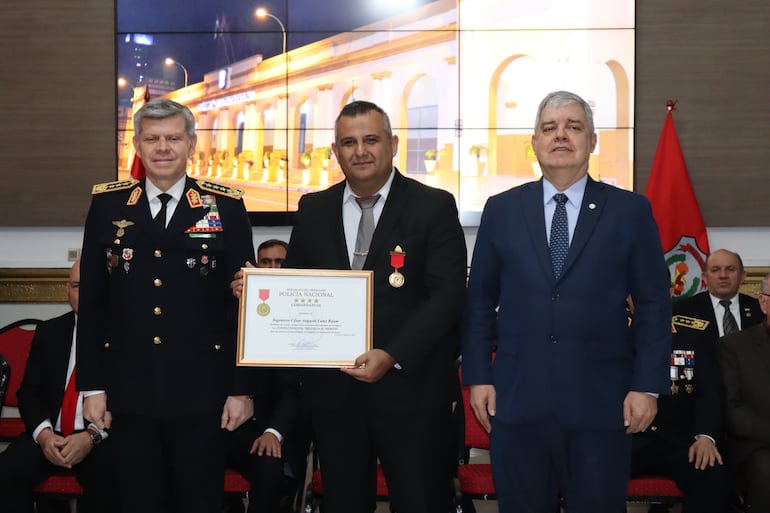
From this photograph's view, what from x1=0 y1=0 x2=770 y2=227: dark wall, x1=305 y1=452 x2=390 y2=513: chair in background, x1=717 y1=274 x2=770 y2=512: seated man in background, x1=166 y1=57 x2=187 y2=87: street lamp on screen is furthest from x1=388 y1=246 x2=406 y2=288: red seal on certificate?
x1=166 y1=57 x2=187 y2=87: street lamp on screen

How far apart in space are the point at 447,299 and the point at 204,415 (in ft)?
2.50

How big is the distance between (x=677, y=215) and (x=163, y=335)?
3886 mm

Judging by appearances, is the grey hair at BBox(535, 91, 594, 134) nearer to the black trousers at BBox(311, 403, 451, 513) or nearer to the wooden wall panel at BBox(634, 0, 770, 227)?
the black trousers at BBox(311, 403, 451, 513)

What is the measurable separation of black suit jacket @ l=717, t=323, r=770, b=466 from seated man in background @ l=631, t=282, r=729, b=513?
0.25 feet

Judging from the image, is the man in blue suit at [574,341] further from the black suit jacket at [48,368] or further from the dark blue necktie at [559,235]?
the black suit jacket at [48,368]

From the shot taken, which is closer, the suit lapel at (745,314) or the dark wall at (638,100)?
the suit lapel at (745,314)

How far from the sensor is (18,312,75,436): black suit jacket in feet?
11.5

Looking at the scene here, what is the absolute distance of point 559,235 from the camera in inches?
89.4

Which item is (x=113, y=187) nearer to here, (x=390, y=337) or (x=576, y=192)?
(x=390, y=337)

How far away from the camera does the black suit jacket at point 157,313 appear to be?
2314 millimetres

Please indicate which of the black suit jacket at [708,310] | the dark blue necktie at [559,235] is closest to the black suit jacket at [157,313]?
the dark blue necktie at [559,235]

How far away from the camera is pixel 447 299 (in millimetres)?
2318

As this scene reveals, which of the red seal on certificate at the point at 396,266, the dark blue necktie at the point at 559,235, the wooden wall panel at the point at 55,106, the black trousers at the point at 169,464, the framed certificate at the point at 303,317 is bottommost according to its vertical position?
Answer: the black trousers at the point at 169,464

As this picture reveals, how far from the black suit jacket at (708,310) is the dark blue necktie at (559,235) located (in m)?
2.14
